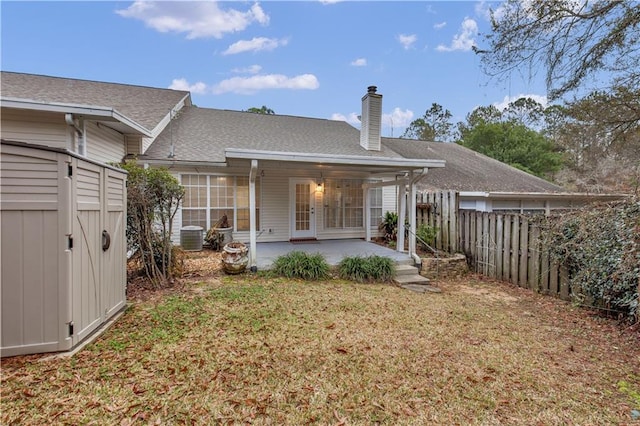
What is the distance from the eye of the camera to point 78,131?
19.4 ft

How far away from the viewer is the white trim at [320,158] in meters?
6.31

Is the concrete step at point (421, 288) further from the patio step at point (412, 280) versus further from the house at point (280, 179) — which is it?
the house at point (280, 179)

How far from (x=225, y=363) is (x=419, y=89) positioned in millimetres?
14263

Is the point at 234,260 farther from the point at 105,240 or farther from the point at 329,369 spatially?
the point at 329,369

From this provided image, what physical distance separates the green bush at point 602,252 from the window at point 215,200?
7953 mm

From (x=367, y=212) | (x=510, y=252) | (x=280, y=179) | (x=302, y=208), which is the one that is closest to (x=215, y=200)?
(x=280, y=179)

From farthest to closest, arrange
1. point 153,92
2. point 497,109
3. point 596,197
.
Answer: point 497,109
point 153,92
point 596,197

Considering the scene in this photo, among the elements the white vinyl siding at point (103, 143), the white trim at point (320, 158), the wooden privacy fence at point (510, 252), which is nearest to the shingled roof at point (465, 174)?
the wooden privacy fence at point (510, 252)

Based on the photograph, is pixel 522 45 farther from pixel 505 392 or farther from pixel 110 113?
pixel 110 113

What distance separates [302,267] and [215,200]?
4.38 m

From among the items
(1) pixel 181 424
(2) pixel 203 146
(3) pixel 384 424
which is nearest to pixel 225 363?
(1) pixel 181 424

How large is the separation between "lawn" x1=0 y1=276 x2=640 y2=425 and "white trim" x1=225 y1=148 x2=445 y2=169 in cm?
283

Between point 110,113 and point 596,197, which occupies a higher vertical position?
point 110,113

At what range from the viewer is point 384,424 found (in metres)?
2.40
